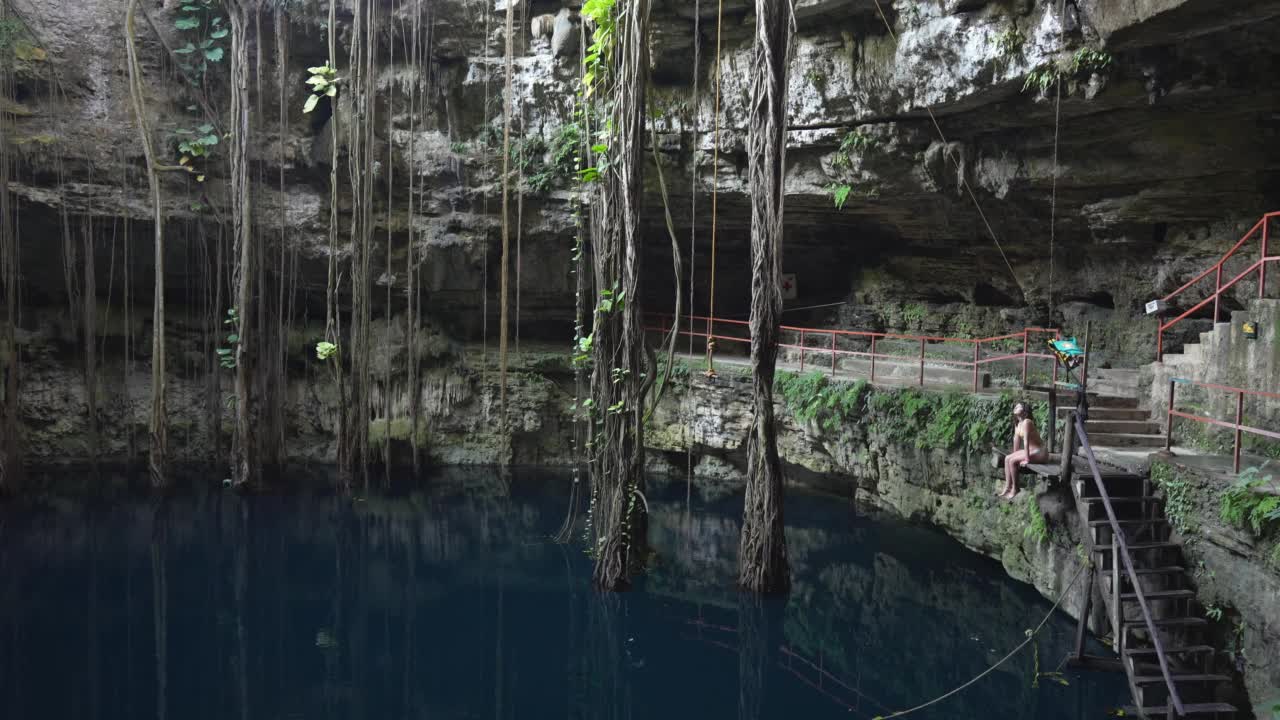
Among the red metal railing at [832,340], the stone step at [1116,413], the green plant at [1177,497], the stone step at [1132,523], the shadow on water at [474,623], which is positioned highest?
the red metal railing at [832,340]

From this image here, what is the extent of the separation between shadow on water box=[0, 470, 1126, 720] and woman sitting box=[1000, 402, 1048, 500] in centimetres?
125

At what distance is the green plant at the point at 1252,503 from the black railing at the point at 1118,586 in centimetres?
56

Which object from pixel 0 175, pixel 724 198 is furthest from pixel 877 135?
pixel 0 175

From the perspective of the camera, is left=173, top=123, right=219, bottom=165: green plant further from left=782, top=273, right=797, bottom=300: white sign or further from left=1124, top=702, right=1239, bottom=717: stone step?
left=1124, top=702, right=1239, bottom=717: stone step

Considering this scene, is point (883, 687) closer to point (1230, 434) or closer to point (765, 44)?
point (1230, 434)

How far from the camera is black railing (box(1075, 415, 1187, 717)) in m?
4.33

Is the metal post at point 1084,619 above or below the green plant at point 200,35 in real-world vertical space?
below

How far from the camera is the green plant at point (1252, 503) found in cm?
427

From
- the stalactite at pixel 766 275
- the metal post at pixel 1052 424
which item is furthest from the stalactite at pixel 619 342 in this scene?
the metal post at pixel 1052 424

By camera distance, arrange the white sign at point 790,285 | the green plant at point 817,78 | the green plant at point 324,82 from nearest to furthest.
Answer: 1. the green plant at point 817,78
2. the green plant at point 324,82
3. the white sign at point 790,285

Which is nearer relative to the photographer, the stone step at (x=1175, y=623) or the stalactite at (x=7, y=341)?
the stone step at (x=1175, y=623)

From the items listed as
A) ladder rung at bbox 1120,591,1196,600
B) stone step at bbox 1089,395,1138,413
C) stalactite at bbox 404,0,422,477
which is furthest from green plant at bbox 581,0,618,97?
ladder rung at bbox 1120,591,1196,600

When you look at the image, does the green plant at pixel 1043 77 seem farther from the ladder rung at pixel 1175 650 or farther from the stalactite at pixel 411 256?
the stalactite at pixel 411 256

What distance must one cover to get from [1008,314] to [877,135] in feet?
11.9
